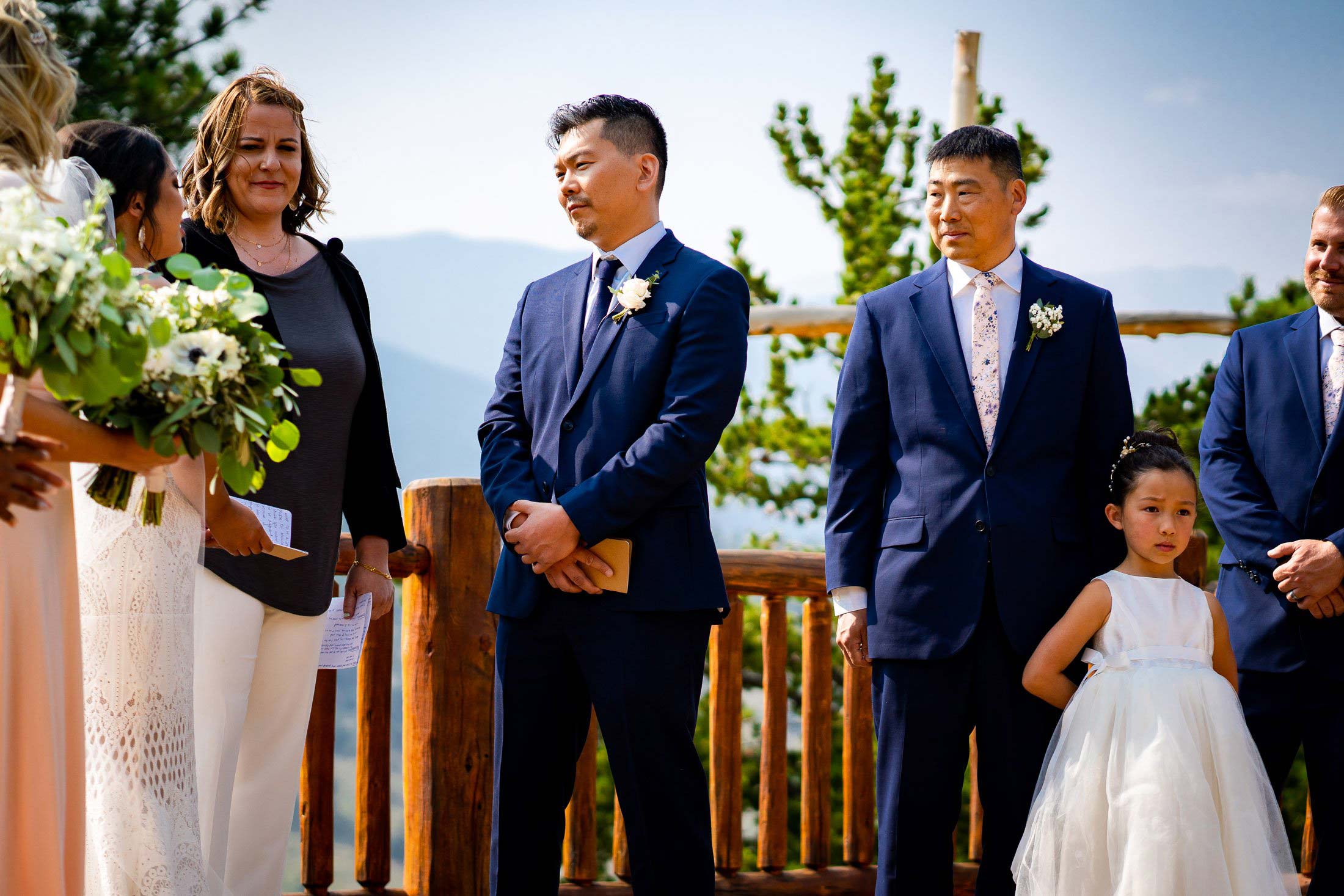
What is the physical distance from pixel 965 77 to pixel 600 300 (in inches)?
258

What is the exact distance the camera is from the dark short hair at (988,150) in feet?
10.4

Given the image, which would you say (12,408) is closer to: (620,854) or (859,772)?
(620,854)

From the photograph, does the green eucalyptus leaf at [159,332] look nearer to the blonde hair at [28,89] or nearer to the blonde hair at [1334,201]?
the blonde hair at [28,89]

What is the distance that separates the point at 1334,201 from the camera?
11.4 ft

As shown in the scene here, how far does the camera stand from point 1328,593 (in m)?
3.22

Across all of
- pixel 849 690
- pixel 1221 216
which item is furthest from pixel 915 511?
pixel 1221 216

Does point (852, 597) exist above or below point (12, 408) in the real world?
below

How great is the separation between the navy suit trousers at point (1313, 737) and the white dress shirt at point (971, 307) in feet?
3.70

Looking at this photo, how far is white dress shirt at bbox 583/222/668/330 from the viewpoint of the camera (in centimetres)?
311

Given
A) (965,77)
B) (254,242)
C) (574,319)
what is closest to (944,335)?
(574,319)

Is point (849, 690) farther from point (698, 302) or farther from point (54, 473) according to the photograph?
point (54, 473)

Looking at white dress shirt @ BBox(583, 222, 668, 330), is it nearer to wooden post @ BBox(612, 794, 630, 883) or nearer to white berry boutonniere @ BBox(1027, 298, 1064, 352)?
white berry boutonniere @ BBox(1027, 298, 1064, 352)

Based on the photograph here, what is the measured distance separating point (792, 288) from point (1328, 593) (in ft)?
28.1

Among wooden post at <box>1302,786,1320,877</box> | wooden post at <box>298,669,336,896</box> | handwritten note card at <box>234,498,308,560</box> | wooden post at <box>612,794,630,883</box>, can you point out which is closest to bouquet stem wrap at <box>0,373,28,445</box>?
handwritten note card at <box>234,498,308,560</box>
